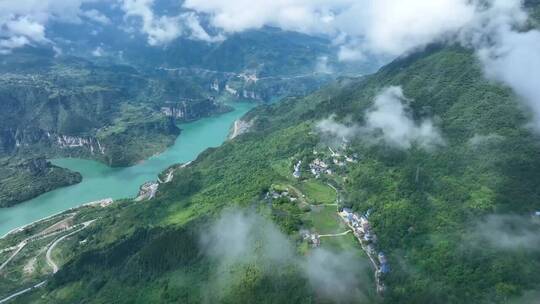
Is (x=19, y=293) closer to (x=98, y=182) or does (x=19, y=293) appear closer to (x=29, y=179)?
(x=98, y=182)

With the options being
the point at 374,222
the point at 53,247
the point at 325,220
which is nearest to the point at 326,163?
the point at 325,220

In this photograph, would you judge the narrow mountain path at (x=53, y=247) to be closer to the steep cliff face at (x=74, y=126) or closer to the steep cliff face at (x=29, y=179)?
the steep cliff face at (x=29, y=179)

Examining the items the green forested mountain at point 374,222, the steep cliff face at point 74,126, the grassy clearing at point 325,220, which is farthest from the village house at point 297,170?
the steep cliff face at point 74,126

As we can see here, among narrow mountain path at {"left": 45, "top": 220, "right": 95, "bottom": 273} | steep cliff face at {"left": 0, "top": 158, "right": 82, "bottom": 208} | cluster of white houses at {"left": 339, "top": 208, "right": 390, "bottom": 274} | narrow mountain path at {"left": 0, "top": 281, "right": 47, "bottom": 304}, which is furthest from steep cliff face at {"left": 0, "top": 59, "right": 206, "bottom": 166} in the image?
cluster of white houses at {"left": 339, "top": 208, "right": 390, "bottom": 274}

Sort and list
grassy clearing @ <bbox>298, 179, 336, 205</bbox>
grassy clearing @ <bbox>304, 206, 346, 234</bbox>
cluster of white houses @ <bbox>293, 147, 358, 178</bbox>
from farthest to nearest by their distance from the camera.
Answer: cluster of white houses @ <bbox>293, 147, 358, 178</bbox>
grassy clearing @ <bbox>298, 179, 336, 205</bbox>
grassy clearing @ <bbox>304, 206, 346, 234</bbox>

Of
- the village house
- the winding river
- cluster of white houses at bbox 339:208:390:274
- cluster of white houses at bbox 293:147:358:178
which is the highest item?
cluster of white houses at bbox 293:147:358:178

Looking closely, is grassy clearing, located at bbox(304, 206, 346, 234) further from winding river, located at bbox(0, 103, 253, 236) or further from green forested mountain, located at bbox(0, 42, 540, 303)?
winding river, located at bbox(0, 103, 253, 236)

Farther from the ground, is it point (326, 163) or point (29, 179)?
point (326, 163)
